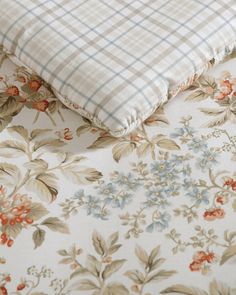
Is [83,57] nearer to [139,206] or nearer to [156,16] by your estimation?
[156,16]

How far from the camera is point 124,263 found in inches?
38.8

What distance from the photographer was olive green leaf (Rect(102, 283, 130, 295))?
947 millimetres

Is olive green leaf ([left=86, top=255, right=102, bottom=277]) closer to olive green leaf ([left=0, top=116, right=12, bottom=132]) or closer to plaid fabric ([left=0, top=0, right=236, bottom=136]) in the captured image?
plaid fabric ([left=0, top=0, right=236, bottom=136])

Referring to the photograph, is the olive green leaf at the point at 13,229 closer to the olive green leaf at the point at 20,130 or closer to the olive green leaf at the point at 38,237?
the olive green leaf at the point at 38,237

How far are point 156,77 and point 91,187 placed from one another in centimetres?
29

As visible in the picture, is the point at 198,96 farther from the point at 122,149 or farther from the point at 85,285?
the point at 85,285

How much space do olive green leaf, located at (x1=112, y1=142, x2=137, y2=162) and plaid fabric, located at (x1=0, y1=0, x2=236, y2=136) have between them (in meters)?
0.04

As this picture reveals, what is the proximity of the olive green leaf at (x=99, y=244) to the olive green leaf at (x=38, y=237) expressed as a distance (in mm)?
106

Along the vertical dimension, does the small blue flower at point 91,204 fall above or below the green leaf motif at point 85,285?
above

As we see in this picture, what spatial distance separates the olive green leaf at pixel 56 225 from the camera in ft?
3.35

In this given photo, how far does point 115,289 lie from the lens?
0.95 meters

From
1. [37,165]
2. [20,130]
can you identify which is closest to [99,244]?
[37,165]

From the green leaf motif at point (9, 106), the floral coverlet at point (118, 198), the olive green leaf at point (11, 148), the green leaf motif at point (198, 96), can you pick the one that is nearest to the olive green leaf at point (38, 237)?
the floral coverlet at point (118, 198)

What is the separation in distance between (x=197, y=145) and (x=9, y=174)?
437 millimetres
